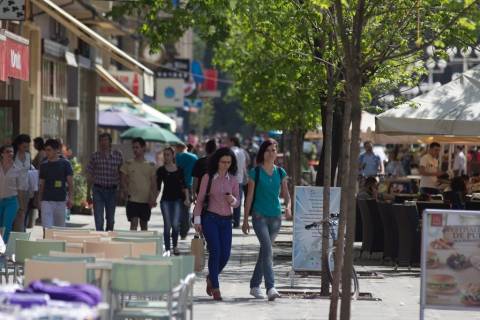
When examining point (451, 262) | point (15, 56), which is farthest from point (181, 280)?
point (15, 56)

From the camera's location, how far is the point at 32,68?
28812 mm

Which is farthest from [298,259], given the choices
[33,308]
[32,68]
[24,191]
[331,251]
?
[32,68]

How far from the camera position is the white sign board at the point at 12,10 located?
18375 millimetres

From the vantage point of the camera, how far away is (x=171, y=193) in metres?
19.5

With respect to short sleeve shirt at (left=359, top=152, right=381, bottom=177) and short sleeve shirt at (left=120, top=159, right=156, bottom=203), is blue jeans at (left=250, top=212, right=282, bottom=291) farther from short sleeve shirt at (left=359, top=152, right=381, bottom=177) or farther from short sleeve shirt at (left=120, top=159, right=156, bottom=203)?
short sleeve shirt at (left=359, top=152, right=381, bottom=177)

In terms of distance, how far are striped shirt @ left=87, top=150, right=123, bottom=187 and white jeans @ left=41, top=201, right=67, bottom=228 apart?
1.16m

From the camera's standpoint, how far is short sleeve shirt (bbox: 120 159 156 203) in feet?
64.1

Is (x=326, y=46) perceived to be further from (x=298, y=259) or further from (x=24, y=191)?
(x=24, y=191)

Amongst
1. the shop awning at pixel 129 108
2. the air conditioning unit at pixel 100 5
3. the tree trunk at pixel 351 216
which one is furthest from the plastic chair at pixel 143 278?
the shop awning at pixel 129 108

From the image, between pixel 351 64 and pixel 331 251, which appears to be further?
pixel 331 251

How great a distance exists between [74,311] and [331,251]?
27.8 feet

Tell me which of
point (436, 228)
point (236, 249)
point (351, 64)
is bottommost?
point (236, 249)

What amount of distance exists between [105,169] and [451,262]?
889cm

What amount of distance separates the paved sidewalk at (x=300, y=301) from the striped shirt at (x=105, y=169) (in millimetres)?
2136
